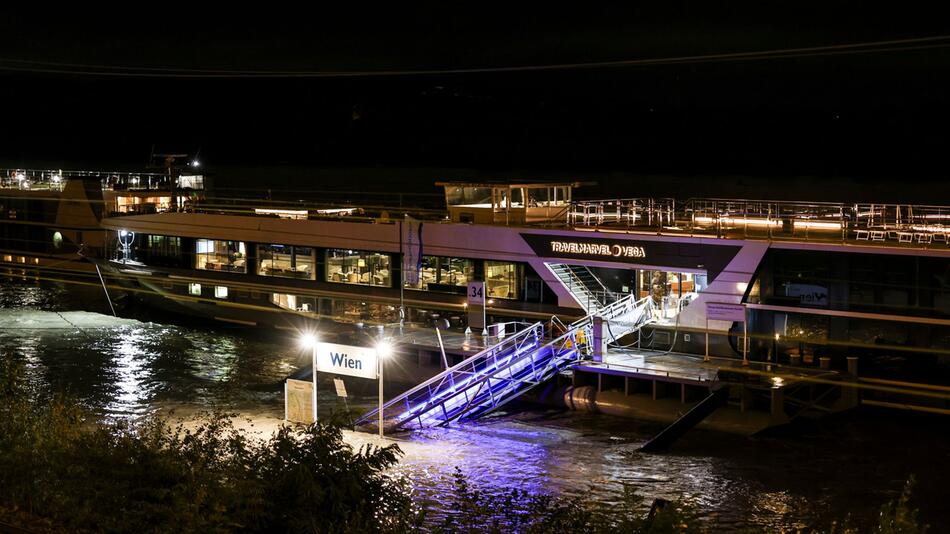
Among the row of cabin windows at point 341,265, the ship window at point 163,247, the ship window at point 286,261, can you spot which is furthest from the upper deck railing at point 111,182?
the ship window at point 286,261

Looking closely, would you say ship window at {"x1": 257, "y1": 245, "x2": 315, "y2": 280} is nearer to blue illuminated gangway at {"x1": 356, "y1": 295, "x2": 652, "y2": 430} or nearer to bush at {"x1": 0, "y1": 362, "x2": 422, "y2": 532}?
blue illuminated gangway at {"x1": 356, "y1": 295, "x2": 652, "y2": 430}

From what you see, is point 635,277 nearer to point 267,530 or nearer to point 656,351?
point 656,351

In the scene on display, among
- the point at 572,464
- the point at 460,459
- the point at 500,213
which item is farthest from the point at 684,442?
the point at 500,213

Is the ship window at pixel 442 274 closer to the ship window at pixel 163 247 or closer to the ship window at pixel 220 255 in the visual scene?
the ship window at pixel 220 255

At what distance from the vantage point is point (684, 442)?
27.3 m

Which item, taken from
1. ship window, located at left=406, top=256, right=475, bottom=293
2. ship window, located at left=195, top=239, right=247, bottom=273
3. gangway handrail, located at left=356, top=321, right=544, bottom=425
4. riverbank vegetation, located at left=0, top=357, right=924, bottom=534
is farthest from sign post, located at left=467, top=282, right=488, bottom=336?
riverbank vegetation, located at left=0, top=357, right=924, bottom=534

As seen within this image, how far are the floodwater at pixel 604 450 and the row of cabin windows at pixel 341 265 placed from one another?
4276mm

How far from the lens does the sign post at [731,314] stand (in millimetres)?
30281

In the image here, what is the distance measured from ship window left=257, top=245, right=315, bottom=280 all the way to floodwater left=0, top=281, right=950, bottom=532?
443 centimetres

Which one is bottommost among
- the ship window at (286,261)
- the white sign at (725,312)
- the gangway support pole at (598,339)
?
the gangway support pole at (598,339)

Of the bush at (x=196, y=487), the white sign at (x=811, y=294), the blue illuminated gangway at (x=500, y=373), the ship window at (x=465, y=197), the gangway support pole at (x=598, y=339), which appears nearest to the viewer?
the bush at (x=196, y=487)

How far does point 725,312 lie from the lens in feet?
100

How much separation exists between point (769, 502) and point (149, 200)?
3969cm

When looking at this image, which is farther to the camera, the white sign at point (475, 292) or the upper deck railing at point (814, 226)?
the white sign at point (475, 292)
